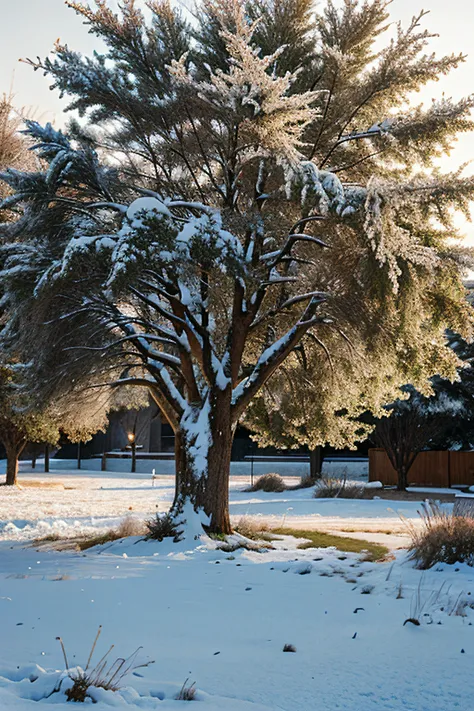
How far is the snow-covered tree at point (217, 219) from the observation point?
10602mm

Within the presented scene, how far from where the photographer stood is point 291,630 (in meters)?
6.01

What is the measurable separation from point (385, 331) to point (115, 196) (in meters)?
5.77

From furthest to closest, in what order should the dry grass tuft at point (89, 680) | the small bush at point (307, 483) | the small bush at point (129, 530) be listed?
the small bush at point (307, 483) < the small bush at point (129, 530) < the dry grass tuft at point (89, 680)

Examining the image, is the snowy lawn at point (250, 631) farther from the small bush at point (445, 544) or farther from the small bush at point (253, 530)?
the small bush at point (253, 530)

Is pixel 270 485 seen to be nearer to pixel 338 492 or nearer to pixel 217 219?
pixel 338 492

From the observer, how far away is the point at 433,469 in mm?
31344

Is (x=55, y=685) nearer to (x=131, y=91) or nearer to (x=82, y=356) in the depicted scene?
(x=82, y=356)

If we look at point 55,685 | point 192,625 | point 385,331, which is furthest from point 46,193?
point 55,685

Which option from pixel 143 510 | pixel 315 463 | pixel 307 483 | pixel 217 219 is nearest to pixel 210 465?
pixel 217 219

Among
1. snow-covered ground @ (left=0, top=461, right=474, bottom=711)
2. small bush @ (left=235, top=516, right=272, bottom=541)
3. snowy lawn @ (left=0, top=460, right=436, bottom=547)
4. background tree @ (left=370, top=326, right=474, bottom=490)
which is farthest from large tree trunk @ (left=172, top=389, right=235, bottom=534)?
background tree @ (left=370, top=326, right=474, bottom=490)

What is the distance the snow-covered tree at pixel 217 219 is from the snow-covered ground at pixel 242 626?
323 centimetres

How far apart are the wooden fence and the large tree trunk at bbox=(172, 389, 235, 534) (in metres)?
20.6

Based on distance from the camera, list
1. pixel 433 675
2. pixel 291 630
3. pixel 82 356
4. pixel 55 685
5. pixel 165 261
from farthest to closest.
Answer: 1. pixel 82 356
2. pixel 165 261
3. pixel 291 630
4. pixel 433 675
5. pixel 55 685

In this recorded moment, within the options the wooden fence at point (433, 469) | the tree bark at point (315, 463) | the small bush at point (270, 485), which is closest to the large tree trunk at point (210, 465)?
the small bush at point (270, 485)
